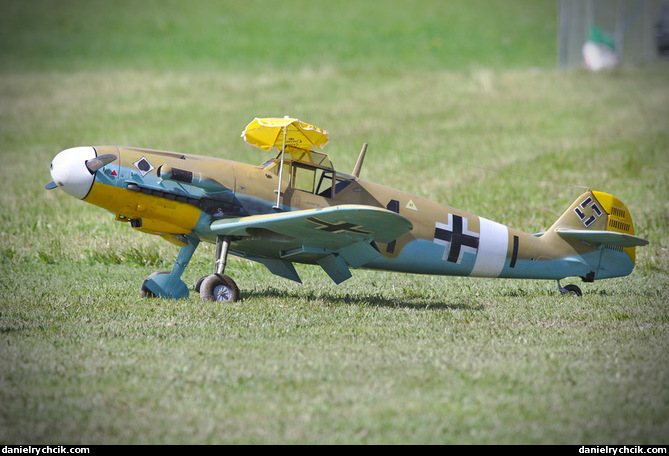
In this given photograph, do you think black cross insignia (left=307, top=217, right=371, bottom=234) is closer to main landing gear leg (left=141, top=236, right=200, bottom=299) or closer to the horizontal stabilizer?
main landing gear leg (left=141, top=236, right=200, bottom=299)

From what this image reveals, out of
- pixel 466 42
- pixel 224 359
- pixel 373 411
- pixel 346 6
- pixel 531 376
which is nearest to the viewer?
pixel 373 411

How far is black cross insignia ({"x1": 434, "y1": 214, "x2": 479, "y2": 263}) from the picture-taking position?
36.1ft

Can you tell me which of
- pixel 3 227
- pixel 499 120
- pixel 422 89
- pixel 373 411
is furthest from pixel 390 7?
pixel 373 411

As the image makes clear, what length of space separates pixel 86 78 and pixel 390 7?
27.7 m

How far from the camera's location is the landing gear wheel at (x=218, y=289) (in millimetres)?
10023

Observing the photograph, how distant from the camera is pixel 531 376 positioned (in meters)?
6.88

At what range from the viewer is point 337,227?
32.1ft

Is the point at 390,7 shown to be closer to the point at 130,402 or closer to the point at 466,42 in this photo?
the point at 466,42

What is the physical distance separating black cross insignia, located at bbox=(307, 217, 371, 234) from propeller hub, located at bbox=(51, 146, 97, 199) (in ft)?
9.29

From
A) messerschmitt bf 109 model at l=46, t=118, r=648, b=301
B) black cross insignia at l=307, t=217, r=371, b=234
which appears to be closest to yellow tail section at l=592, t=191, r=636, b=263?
messerschmitt bf 109 model at l=46, t=118, r=648, b=301

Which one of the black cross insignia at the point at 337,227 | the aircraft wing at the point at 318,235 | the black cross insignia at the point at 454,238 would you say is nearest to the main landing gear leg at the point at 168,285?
the aircraft wing at the point at 318,235

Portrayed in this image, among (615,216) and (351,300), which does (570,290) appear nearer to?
(615,216)

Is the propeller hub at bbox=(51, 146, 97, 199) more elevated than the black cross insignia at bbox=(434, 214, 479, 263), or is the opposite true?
the propeller hub at bbox=(51, 146, 97, 199)

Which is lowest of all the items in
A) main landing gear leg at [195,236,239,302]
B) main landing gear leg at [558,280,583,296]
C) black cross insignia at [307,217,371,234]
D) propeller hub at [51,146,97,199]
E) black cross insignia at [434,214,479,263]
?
main landing gear leg at [558,280,583,296]
